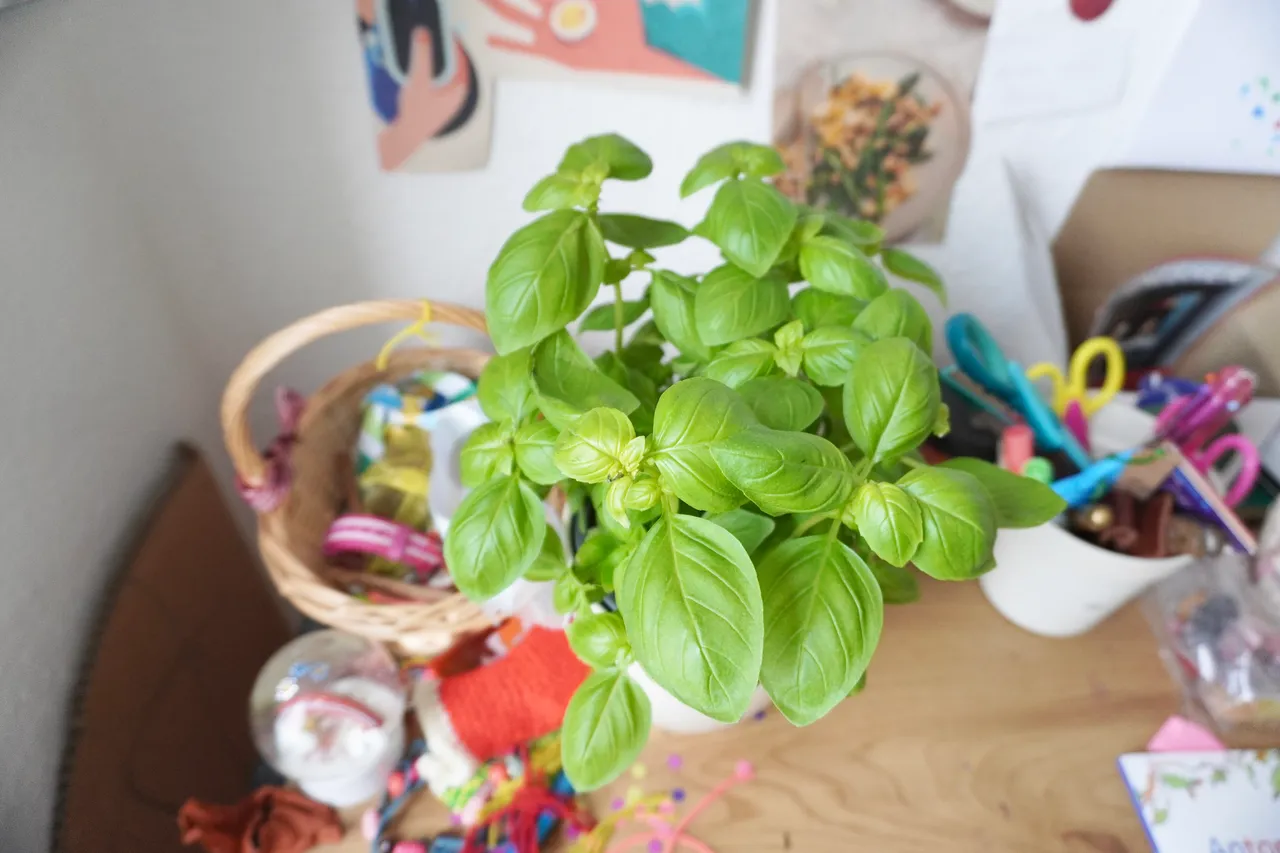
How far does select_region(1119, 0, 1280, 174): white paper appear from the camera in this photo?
0.70 m

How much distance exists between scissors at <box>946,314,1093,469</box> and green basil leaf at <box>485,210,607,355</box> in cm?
42

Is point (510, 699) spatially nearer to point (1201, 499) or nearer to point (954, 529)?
point (954, 529)

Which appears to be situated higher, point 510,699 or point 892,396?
point 892,396

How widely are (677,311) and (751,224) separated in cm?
8

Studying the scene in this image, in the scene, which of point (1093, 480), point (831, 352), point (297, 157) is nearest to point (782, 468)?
point (831, 352)

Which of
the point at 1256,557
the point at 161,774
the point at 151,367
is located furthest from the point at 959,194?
the point at 161,774

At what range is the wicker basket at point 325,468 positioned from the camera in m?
0.64

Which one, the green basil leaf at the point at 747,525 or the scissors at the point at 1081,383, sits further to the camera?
the scissors at the point at 1081,383

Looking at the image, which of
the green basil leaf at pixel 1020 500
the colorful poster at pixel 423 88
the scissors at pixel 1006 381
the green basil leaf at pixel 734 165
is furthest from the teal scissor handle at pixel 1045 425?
the colorful poster at pixel 423 88

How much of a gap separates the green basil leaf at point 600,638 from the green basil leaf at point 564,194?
0.25m

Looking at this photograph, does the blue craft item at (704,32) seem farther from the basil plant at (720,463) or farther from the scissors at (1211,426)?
the scissors at (1211,426)

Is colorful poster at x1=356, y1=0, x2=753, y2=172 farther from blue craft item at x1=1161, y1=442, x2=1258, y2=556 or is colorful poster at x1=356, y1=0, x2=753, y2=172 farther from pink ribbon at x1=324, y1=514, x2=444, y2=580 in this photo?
blue craft item at x1=1161, y1=442, x2=1258, y2=556

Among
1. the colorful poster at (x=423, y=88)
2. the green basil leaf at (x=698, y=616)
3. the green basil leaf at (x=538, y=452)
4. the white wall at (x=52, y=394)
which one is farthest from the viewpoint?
the colorful poster at (x=423, y=88)

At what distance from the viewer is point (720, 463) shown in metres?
0.36
